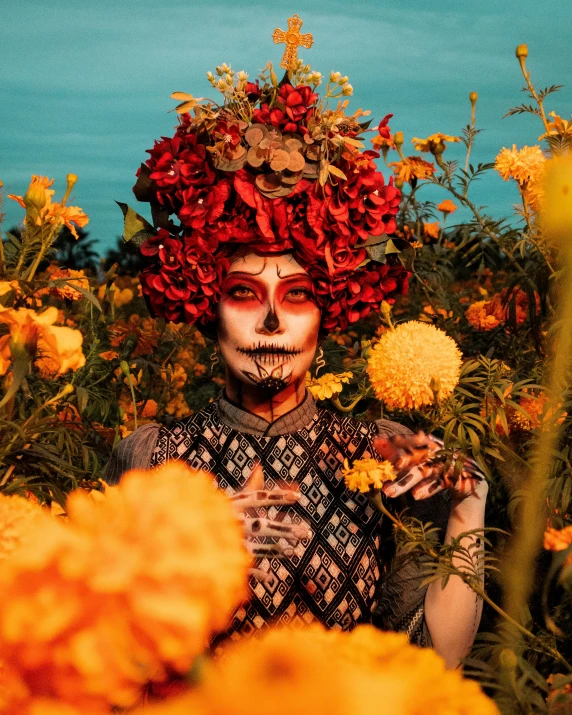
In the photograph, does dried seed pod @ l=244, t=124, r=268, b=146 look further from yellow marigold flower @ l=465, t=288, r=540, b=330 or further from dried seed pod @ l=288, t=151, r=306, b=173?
yellow marigold flower @ l=465, t=288, r=540, b=330

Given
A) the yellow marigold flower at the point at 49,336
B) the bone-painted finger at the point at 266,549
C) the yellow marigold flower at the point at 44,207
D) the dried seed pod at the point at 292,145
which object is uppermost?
the dried seed pod at the point at 292,145

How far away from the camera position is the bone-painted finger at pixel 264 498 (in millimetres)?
1137

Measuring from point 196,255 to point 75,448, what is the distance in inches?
20.2

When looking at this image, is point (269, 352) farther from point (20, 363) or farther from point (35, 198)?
point (20, 363)

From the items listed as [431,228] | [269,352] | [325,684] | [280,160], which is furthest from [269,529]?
[431,228]

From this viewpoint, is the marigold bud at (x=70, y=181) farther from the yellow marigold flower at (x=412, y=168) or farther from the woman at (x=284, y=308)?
the yellow marigold flower at (x=412, y=168)

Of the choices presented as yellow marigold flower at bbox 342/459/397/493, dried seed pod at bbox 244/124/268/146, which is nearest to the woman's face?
dried seed pod at bbox 244/124/268/146

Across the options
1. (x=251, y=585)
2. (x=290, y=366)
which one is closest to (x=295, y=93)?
(x=290, y=366)

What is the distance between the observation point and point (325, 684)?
25 centimetres

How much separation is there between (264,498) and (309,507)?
14.8 inches

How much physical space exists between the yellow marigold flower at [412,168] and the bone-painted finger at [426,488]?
1225mm

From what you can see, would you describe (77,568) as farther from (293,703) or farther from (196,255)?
(196,255)

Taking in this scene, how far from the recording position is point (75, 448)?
1805 millimetres

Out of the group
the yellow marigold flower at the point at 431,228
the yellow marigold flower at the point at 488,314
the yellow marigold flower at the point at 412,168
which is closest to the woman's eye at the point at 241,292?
the yellow marigold flower at the point at 488,314
